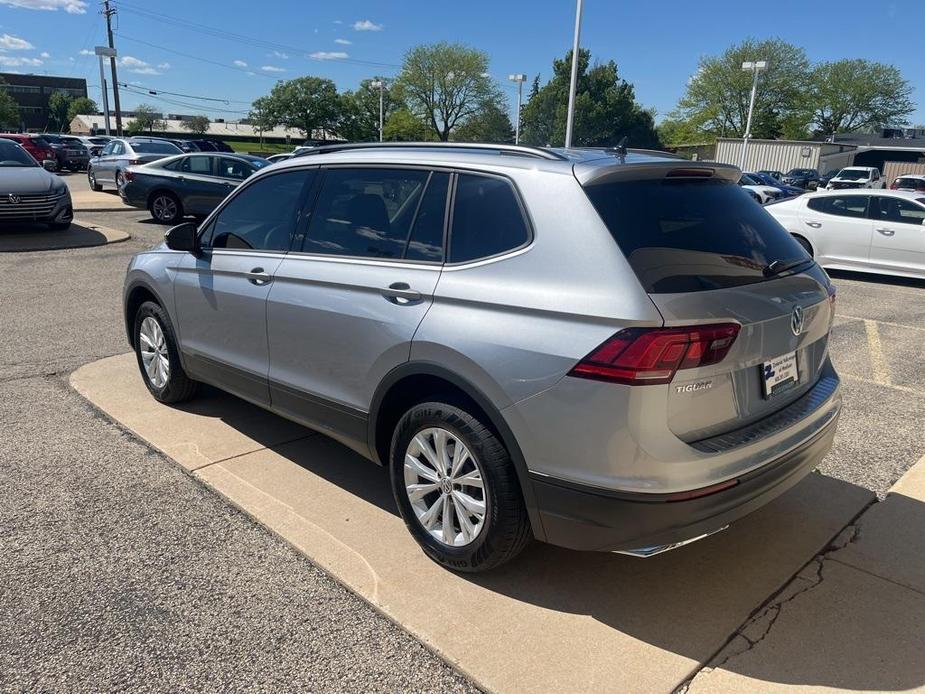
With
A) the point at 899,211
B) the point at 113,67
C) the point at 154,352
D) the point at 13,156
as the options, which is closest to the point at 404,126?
the point at 113,67

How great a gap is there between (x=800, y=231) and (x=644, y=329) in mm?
11686

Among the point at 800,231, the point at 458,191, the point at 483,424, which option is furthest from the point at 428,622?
the point at 800,231

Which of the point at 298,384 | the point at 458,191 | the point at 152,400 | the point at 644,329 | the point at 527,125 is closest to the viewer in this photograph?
the point at 644,329

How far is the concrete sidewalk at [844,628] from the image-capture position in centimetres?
250

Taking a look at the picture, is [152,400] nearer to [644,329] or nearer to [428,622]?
[428,622]

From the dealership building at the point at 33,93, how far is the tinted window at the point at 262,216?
404ft

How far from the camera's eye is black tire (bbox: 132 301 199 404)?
4.73m

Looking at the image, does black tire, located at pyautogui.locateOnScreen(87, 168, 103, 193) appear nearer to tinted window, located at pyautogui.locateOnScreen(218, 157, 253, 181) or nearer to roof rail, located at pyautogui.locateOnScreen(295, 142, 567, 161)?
tinted window, located at pyautogui.locateOnScreen(218, 157, 253, 181)

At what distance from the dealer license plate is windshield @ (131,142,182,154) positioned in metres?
20.3

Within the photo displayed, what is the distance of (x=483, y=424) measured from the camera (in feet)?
9.11

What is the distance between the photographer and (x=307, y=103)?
96.5 metres

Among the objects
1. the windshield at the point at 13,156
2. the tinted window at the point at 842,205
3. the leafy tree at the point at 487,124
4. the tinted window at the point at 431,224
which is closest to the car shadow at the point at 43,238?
the windshield at the point at 13,156

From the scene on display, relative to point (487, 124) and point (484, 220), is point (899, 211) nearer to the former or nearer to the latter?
point (484, 220)

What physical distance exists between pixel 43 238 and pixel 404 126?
2865 inches
